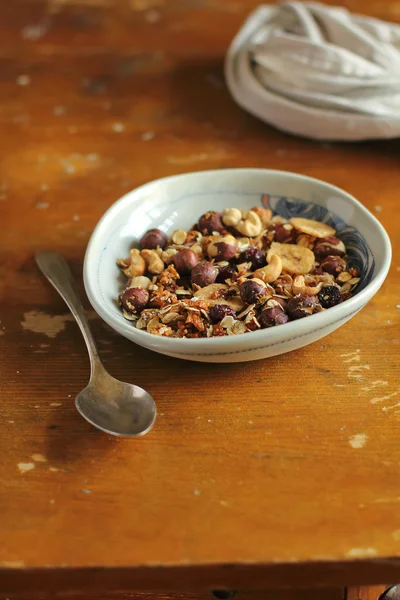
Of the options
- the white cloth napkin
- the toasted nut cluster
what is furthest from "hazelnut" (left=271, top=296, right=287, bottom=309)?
the white cloth napkin

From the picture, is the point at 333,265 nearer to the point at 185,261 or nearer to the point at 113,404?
the point at 185,261

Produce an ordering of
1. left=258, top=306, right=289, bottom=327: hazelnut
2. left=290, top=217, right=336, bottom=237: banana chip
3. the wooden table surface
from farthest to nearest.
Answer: left=290, top=217, right=336, bottom=237: banana chip, left=258, top=306, right=289, bottom=327: hazelnut, the wooden table surface

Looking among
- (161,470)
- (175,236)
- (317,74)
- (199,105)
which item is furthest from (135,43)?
(161,470)

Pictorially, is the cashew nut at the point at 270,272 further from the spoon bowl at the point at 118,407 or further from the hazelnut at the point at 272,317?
the spoon bowl at the point at 118,407

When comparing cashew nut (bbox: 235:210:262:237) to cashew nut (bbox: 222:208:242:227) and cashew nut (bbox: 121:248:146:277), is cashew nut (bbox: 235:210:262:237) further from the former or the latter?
cashew nut (bbox: 121:248:146:277)

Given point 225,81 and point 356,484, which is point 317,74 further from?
point 356,484

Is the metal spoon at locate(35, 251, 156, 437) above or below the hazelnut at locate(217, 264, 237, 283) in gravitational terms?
below
